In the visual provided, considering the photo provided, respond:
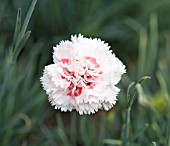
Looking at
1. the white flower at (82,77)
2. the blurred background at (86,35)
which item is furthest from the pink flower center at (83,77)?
the blurred background at (86,35)

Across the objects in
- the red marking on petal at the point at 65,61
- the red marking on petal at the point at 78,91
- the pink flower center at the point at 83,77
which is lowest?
the red marking on petal at the point at 78,91

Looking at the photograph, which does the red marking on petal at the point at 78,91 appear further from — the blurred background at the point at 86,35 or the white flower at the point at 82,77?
the blurred background at the point at 86,35

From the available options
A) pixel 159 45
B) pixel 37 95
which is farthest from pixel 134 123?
pixel 159 45

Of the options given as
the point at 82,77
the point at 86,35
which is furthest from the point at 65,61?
the point at 86,35

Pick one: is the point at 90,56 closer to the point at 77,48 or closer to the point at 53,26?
the point at 77,48

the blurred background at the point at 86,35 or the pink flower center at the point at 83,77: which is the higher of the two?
the blurred background at the point at 86,35

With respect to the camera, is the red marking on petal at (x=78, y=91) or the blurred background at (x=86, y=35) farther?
the blurred background at (x=86, y=35)

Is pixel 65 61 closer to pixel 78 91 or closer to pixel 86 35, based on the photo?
pixel 78 91

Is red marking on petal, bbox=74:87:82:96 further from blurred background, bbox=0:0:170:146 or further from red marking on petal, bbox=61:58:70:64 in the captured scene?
blurred background, bbox=0:0:170:146
